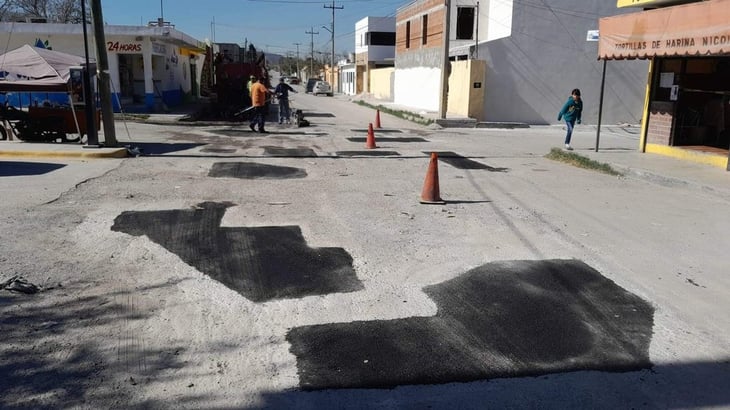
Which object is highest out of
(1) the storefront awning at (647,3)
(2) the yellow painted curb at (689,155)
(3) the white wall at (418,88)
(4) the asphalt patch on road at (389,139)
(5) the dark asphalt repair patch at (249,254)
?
(1) the storefront awning at (647,3)

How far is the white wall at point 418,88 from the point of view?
33750mm

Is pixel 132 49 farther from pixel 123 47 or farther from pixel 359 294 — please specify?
pixel 359 294

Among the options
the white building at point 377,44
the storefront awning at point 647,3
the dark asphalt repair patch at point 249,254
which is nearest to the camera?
the dark asphalt repair patch at point 249,254

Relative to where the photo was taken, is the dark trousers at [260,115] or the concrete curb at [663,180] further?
the dark trousers at [260,115]

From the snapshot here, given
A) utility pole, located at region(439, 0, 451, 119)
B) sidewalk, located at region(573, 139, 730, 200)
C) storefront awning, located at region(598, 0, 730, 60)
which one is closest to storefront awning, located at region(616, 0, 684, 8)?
storefront awning, located at region(598, 0, 730, 60)

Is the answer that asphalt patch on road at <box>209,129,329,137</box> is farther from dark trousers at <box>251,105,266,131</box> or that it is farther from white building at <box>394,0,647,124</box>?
white building at <box>394,0,647,124</box>

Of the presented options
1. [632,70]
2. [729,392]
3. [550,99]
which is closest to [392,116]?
[550,99]

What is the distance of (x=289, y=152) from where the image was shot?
590 inches

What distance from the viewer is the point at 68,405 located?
3523 millimetres

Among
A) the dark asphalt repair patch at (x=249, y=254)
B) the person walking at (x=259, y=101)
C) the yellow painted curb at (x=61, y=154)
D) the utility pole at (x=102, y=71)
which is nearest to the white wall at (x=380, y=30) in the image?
the person walking at (x=259, y=101)

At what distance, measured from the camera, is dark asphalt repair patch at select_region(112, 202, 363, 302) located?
561 centimetres

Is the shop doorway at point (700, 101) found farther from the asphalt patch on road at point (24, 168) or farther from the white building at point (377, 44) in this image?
the white building at point (377, 44)

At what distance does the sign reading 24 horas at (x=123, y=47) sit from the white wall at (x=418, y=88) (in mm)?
14495

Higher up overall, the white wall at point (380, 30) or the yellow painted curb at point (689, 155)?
the white wall at point (380, 30)
